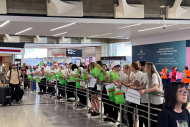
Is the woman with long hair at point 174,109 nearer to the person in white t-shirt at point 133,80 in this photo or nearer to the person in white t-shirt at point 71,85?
the person in white t-shirt at point 133,80

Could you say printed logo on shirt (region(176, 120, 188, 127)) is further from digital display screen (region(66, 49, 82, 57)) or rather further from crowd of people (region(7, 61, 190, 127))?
digital display screen (region(66, 49, 82, 57))

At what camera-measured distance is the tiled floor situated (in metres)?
6.15

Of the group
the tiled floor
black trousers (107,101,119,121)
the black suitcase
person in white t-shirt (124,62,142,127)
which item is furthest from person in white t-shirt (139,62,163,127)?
the black suitcase

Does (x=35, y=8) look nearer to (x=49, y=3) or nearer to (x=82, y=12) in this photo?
(x=49, y=3)

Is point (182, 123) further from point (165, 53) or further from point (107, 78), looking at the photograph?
point (165, 53)

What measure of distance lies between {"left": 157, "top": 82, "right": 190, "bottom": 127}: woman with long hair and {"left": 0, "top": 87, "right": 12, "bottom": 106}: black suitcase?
7.83 meters

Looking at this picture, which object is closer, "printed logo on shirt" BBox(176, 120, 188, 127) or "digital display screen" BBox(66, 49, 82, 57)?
"printed logo on shirt" BBox(176, 120, 188, 127)

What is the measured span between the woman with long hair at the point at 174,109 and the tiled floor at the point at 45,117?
4.19 m

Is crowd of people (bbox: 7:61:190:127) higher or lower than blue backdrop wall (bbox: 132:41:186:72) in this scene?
lower

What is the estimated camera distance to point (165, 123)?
1857mm

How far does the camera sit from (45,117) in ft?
22.8

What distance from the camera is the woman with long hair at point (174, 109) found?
187cm

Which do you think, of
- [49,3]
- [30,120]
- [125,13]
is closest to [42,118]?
[30,120]

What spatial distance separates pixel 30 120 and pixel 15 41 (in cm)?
1331
